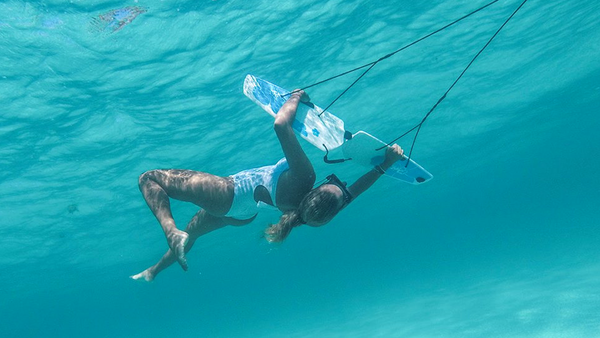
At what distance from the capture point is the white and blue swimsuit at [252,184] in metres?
5.61

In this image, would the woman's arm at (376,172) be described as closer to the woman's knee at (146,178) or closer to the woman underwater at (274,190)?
the woman underwater at (274,190)

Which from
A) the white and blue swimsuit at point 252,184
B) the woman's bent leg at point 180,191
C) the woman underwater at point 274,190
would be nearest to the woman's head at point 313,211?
the woman underwater at point 274,190

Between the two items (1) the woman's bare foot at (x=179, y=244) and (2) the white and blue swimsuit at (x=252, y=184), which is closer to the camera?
(1) the woman's bare foot at (x=179, y=244)

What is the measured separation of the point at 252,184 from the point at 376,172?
1.89 metres

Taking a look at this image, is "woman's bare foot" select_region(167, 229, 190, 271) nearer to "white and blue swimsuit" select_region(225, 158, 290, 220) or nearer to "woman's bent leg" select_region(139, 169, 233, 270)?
"woman's bent leg" select_region(139, 169, 233, 270)

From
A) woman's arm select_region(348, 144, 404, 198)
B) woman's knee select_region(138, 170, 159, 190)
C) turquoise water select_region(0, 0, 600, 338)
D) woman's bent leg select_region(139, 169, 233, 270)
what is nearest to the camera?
woman's bent leg select_region(139, 169, 233, 270)

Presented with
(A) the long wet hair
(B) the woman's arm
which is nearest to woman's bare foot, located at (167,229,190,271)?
(A) the long wet hair

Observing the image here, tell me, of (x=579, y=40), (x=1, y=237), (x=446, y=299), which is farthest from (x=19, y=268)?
(x=579, y=40)

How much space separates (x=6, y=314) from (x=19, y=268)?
3879 cm

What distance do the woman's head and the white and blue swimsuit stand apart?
2.09 ft

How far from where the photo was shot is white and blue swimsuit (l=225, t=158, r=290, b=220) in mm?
5605

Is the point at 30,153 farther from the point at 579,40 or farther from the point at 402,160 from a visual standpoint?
the point at 579,40

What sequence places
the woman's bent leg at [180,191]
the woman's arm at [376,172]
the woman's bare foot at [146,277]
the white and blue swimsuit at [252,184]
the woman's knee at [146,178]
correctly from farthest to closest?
the woman's bare foot at [146,277] < the woman's arm at [376,172] < the white and blue swimsuit at [252,184] < the woman's knee at [146,178] < the woman's bent leg at [180,191]

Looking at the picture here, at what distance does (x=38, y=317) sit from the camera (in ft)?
240
